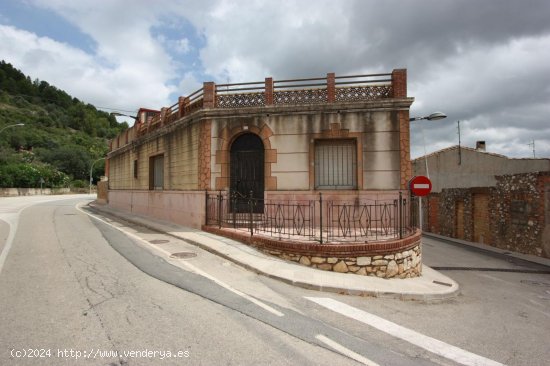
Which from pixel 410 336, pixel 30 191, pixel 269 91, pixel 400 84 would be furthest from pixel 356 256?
pixel 30 191

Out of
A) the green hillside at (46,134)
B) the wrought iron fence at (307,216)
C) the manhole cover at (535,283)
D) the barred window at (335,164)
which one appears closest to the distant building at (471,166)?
the manhole cover at (535,283)

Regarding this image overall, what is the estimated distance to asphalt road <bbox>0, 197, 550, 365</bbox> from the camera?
372cm

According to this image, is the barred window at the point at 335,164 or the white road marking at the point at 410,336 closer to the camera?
the white road marking at the point at 410,336

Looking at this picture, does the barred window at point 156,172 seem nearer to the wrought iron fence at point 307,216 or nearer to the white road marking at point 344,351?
the wrought iron fence at point 307,216

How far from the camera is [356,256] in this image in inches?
305

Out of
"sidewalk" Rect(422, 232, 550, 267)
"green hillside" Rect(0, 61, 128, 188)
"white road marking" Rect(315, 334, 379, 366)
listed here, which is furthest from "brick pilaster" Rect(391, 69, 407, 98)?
"green hillside" Rect(0, 61, 128, 188)

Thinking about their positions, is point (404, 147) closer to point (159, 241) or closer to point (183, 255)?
point (183, 255)

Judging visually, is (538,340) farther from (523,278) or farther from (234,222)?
(234,222)

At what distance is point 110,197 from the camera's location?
25109mm

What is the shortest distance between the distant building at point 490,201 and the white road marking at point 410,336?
39.7 ft

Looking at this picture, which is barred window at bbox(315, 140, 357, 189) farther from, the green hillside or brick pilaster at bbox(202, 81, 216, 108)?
the green hillside

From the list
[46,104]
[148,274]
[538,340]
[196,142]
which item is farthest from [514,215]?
[46,104]

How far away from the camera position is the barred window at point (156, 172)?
16344 millimetres

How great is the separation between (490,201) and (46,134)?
112159 mm
